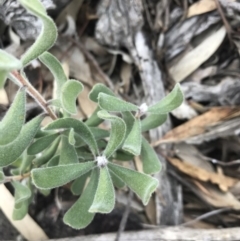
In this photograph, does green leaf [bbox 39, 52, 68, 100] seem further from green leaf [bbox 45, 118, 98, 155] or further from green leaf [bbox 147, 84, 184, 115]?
green leaf [bbox 147, 84, 184, 115]

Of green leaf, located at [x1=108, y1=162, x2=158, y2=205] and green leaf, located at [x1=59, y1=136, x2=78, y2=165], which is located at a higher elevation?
green leaf, located at [x1=59, y1=136, x2=78, y2=165]

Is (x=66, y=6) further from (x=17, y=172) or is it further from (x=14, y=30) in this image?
(x=17, y=172)

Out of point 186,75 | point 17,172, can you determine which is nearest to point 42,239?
point 17,172

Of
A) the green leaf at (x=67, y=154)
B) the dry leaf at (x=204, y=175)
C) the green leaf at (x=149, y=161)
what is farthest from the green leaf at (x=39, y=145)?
the dry leaf at (x=204, y=175)

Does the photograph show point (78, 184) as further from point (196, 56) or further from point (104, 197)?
point (196, 56)

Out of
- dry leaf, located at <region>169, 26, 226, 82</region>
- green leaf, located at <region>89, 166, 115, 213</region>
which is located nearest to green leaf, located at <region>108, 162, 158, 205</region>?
green leaf, located at <region>89, 166, 115, 213</region>

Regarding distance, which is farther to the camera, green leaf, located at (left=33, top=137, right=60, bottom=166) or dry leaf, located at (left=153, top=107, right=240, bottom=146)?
dry leaf, located at (left=153, top=107, right=240, bottom=146)
